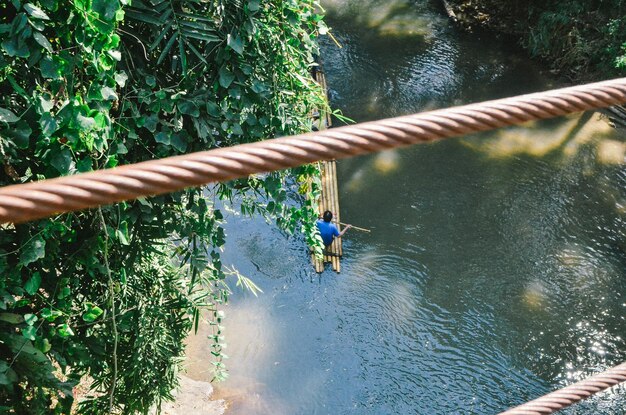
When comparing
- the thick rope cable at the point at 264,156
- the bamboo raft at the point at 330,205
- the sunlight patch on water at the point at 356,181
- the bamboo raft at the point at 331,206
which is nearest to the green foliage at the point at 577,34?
the sunlight patch on water at the point at 356,181

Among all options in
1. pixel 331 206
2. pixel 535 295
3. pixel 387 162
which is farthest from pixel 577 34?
pixel 331 206

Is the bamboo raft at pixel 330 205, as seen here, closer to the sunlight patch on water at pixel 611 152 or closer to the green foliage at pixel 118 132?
the green foliage at pixel 118 132

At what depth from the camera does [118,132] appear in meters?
2.45

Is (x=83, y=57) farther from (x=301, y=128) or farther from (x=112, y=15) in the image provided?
(x=301, y=128)

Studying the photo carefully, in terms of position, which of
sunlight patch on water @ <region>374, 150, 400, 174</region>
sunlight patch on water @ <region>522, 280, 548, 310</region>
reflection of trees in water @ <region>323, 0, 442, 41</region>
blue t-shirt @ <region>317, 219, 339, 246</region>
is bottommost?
sunlight patch on water @ <region>522, 280, 548, 310</region>

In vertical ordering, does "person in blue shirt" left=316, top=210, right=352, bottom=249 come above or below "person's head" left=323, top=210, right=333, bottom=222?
below

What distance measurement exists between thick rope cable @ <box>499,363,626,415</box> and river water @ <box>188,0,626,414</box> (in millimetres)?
4766

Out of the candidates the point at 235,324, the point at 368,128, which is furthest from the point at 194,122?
the point at 235,324

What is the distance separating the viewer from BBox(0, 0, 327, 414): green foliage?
2094 millimetres

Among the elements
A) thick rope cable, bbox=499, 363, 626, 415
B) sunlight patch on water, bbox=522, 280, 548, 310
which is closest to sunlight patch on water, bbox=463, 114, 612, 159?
sunlight patch on water, bbox=522, 280, 548, 310

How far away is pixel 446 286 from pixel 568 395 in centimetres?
573

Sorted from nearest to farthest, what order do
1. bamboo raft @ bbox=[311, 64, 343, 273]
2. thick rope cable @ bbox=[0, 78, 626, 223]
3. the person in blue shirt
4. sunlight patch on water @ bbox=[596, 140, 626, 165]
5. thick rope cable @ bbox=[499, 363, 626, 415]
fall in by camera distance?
thick rope cable @ bbox=[0, 78, 626, 223]
thick rope cable @ bbox=[499, 363, 626, 415]
the person in blue shirt
bamboo raft @ bbox=[311, 64, 343, 273]
sunlight patch on water @ bbox=[596, 140, 626, 165]

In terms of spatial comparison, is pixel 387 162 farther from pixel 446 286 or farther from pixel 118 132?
pixel 118 132

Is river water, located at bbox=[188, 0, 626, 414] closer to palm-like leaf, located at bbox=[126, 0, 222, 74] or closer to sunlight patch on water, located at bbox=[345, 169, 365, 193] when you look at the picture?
sunlight patch on water, located at bbox=[345, 169, 365, 193]
